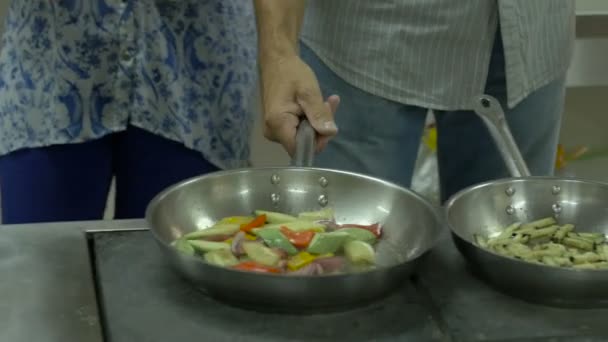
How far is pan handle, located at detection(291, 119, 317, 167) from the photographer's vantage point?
0.95m

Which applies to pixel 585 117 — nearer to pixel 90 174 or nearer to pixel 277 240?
pixel 90 174

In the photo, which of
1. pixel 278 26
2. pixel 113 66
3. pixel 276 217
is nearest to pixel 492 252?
pixel 276 217

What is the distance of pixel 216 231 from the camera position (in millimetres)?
842

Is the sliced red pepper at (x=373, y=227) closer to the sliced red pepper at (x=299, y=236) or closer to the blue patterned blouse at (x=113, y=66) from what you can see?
Answer: the sliced red pepper at (x=299, y=236)

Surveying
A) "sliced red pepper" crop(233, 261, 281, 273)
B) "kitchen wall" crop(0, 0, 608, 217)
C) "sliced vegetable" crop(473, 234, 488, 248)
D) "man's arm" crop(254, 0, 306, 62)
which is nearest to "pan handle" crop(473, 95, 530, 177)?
"sliced vegetable" crop(473, 234, 488, 248)

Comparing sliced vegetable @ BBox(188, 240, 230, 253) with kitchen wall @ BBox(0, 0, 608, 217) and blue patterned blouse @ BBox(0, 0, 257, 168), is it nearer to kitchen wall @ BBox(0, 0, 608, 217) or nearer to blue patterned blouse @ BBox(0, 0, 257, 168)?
blue patterned blouse @ BBox(0, 0, 257, 168)

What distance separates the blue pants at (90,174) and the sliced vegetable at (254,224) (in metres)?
0.37

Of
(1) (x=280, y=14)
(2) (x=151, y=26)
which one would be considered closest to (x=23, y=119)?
(2) (x=151, y=26)

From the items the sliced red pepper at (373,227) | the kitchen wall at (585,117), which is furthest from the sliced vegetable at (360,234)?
the kitchen wall at (585,117)

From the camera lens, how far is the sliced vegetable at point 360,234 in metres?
0.84

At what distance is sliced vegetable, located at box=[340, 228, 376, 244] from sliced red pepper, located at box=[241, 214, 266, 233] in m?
0.08

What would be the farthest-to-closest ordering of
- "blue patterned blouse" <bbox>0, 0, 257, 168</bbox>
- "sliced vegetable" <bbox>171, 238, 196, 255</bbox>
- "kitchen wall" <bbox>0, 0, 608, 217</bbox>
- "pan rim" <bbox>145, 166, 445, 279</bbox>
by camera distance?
"kitchen wall" <bbox>0, 0, 608, 217</bbox>
"blue patterned blouse" <bbox>0, 0, 257, 168</bbox>
"sliced vegetable" <bbox>171, 238, 196, 255</bbox>
"pan rim" <bbox>145, 166, 445, 279</bbox>

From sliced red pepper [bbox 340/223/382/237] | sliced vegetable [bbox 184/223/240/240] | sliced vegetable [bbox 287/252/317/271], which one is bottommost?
sliced red pepper [bbox 340/223/382/237]

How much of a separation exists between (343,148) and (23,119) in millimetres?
417
